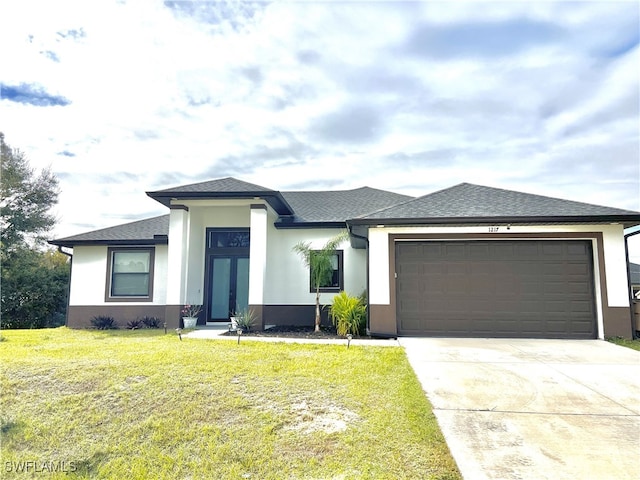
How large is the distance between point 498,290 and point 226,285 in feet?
27.7

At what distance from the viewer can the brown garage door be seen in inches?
364

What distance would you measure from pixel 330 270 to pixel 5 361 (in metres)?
7.52

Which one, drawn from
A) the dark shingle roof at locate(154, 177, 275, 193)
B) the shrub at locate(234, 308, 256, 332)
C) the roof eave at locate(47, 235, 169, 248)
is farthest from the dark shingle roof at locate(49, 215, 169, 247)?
the shrub at locate(234, 308, 256, 332)

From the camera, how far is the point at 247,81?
34.6 feet

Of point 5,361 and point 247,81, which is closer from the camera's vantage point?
point 5,361

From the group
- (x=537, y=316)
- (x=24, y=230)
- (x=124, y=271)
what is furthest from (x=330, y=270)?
(x=24, y=230)

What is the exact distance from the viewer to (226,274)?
42.7ft

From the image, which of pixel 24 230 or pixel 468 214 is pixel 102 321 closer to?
pixel 24 230

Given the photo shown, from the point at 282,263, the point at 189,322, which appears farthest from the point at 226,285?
the point at 282,263

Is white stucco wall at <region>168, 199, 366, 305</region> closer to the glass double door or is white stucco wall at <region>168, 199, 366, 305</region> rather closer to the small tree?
the glass double door

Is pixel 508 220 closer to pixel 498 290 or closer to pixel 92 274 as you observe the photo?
pixel 498 290

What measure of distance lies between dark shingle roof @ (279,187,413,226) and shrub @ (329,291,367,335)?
336 cm

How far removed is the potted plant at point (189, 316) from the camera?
11.4m

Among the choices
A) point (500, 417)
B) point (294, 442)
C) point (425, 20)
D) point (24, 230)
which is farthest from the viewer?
point (24, 230)
